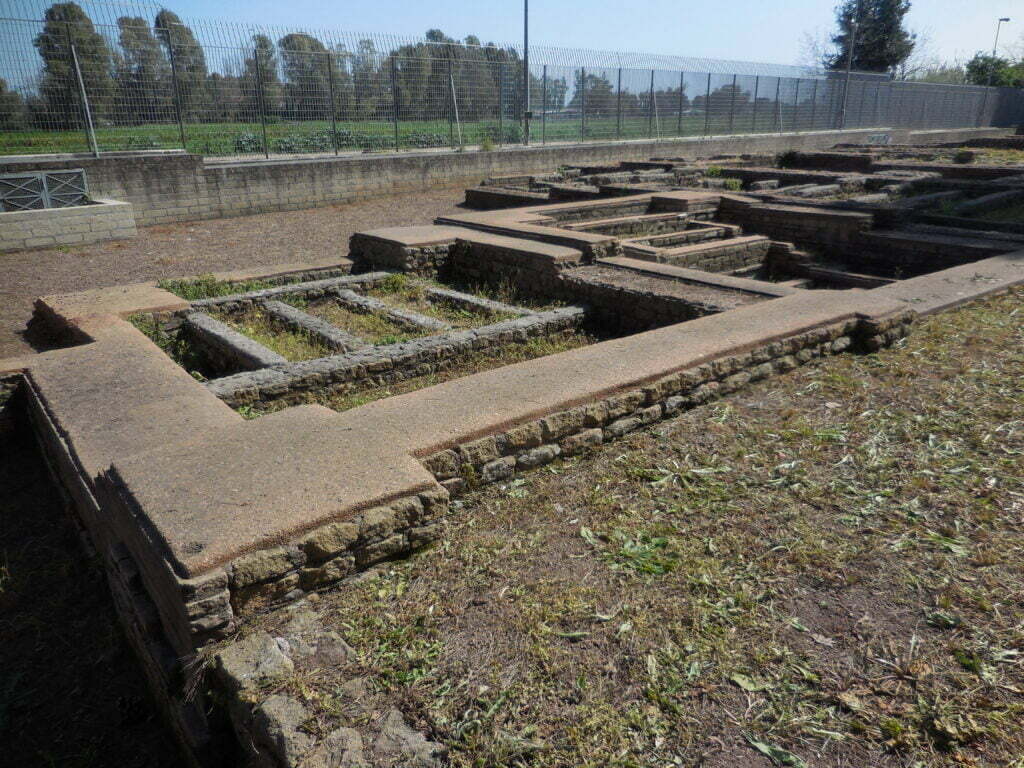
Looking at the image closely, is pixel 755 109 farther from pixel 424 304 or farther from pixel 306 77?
pixel 424 304

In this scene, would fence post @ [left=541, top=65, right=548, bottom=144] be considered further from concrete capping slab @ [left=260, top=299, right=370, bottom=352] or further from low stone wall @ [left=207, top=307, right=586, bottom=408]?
low stone wall @ [left=207, top=307, right=586, bottom=408]

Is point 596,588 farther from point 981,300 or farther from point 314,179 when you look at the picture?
point 314,179

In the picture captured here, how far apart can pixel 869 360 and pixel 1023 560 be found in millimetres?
2286

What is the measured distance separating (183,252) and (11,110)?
158 inches

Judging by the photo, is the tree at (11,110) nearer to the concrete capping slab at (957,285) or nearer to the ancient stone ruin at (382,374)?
the ancient stone ruin at (382,374)

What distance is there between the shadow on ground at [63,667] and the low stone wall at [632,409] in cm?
158

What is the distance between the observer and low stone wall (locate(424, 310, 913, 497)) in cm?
330

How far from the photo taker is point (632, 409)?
153 inches

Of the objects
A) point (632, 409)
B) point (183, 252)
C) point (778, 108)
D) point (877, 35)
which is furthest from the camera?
point (877, 35)

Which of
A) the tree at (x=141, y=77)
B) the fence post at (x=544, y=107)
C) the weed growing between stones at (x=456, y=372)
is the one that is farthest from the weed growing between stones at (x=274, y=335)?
the fence post at (x=544, y=107)

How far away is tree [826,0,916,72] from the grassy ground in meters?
47.0

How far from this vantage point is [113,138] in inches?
468

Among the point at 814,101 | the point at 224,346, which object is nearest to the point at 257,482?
the point at 224,346

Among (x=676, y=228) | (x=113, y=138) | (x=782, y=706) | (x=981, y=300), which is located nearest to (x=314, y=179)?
(x=113, y=138)
